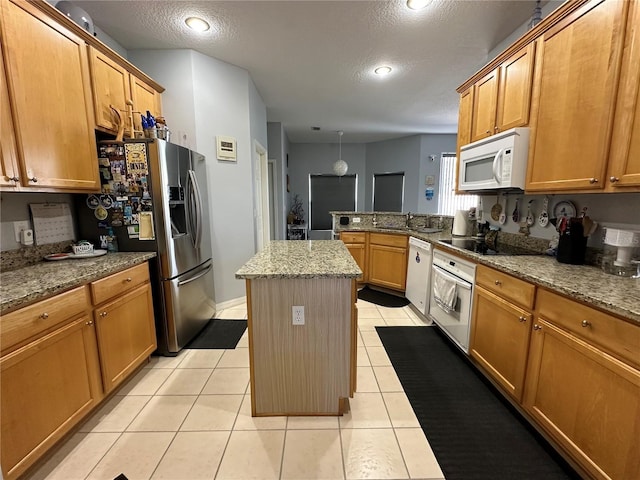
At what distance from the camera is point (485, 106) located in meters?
2.41

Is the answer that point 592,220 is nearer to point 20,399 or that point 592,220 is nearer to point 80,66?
point 20,399

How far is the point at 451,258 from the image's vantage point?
244 centimetres

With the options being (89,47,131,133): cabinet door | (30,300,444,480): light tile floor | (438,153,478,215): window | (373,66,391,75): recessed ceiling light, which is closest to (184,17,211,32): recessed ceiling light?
(89,47,131,133): cabinet door

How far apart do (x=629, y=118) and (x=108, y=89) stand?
3258 mm

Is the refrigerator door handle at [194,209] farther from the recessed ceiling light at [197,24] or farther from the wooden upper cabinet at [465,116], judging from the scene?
the wooden upper cabinet at [465,116]

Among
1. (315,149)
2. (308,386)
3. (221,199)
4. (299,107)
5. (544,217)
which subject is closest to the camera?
(308,386)

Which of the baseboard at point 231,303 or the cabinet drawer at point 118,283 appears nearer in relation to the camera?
the cabinet drawer at point 118,283

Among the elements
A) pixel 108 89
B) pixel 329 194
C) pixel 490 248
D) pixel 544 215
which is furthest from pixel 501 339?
pixel 329 194

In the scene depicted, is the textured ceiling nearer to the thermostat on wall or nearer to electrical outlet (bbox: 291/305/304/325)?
the thermostat on wall

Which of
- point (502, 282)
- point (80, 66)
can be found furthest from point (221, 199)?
point (502, 282)

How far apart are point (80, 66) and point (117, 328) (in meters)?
1.78

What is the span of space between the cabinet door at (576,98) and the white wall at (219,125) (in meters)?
2.76

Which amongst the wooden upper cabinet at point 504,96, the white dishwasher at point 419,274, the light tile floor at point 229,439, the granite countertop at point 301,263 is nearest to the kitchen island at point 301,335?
the granite countertop at point 301,263

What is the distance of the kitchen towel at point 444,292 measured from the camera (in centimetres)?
235
